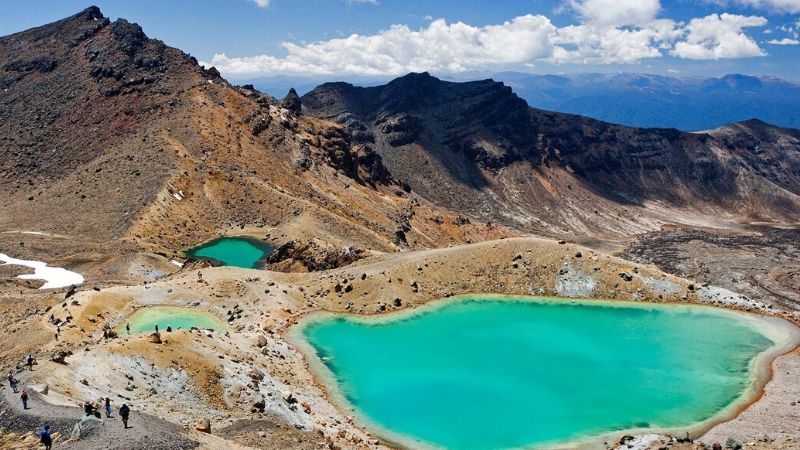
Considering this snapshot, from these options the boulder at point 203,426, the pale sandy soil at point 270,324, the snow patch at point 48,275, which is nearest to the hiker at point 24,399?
the pale sandy soil at point 270,324

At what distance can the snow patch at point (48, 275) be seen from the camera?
259 feet

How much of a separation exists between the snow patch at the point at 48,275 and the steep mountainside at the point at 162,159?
13.1 m

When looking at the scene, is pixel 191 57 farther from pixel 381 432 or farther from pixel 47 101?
pixel 381 432

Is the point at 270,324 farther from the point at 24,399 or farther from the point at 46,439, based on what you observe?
the point at 46,439

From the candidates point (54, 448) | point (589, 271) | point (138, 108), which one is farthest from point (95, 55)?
point (54, 448)

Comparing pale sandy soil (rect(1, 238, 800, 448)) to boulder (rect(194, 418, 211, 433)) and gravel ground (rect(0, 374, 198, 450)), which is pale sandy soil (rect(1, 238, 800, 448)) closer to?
boulder (rect(194, 418, 211, 433))

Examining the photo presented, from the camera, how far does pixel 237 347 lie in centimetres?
5325

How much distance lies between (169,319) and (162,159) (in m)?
69.1

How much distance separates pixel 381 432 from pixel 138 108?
11981 centimetres

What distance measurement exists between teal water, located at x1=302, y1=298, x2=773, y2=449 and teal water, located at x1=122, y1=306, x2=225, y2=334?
31.8 feet

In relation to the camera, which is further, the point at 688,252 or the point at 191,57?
the point at 688,252

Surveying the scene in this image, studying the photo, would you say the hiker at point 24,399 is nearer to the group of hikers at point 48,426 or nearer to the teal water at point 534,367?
the group of hikers at point 48,426

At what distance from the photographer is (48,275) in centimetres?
8200

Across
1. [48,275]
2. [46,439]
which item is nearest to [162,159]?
[48,275]
